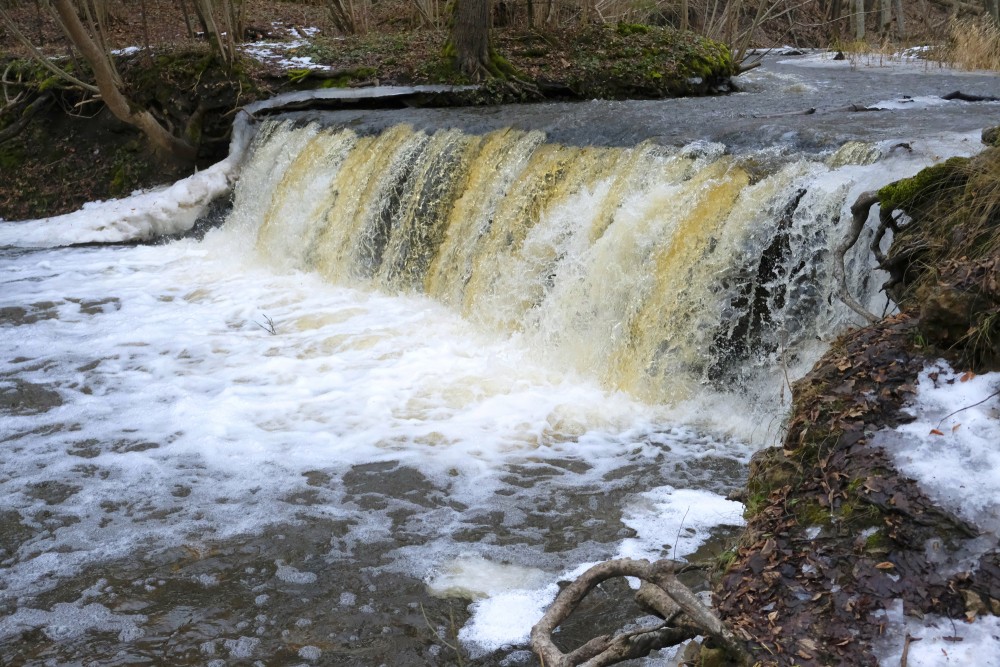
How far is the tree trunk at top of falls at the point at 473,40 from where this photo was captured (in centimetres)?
1169

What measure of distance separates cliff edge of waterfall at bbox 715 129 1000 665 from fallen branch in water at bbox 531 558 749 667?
9 cm

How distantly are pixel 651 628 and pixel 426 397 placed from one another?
11.6 ft

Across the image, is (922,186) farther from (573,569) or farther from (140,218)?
(140,218)

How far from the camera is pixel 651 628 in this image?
8.02 feet

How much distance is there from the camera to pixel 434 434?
17.3 feet

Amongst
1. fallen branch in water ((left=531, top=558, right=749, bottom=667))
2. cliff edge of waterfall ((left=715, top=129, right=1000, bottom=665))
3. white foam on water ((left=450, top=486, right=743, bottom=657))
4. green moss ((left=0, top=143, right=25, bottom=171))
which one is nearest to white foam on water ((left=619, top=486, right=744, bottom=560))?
white foam on water ((left=450, top=486, right=743, bottom=657))

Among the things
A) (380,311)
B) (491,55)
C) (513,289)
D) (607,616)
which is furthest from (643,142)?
(491,55)

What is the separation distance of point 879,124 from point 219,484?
5460 millimetres

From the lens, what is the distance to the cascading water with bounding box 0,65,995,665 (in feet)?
11.9

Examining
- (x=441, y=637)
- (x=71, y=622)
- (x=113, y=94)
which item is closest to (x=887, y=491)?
(x=441, y=637)

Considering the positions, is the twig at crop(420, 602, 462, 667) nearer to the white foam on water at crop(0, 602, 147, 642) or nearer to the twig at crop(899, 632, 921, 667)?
the white foam on water at crop(0, 602, 147, 642)

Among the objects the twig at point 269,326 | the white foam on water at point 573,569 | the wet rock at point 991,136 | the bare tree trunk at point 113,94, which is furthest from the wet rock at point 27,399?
the wet rock at point 991,136

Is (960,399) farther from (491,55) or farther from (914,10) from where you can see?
(914,10)

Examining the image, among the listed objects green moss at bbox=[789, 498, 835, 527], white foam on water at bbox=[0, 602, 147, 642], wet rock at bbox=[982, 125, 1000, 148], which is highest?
wet rock at bbox=[982, 125, 1000, 148]
